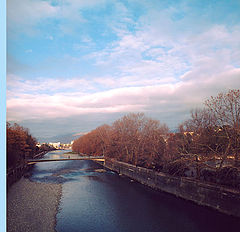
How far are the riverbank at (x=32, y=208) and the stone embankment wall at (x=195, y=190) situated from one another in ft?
17.9

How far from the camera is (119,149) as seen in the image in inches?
766

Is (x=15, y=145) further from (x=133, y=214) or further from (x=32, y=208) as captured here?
(x=133, y=214)

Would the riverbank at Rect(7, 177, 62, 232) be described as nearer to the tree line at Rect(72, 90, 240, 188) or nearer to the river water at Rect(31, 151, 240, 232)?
the river water at Rect(31, 151, 240, 232)

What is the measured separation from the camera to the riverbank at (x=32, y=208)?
20.8 ft

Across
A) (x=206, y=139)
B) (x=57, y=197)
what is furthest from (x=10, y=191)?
(x=206, y=139)

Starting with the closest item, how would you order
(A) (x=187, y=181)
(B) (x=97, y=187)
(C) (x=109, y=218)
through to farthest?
(C) (x=109, y=218) < (A) (x=187, y=181) < (B) (x=97, y=187)

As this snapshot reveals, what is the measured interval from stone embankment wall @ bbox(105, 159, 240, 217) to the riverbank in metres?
5.45

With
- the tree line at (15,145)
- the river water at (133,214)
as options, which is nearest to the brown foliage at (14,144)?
the tree line at (15,145)

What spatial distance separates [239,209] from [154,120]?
36.4 feet

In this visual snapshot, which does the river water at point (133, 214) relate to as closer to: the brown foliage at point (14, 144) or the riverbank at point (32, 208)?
the riverbank at point (32, 208)

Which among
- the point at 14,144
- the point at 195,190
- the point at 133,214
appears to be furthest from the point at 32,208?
the point at 195,190

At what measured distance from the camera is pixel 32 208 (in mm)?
7879

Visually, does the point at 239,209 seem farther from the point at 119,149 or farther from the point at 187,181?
the point at 119,149

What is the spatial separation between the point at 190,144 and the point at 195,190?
2.18 meters
